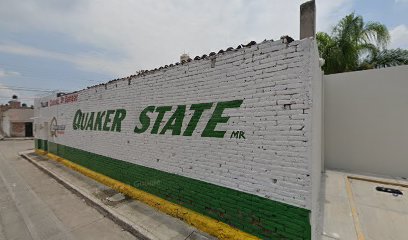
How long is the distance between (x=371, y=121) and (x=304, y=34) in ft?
23.3

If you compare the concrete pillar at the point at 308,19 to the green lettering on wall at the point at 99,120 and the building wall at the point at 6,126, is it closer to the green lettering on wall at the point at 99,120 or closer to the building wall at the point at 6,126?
the green lettering on wall at the point at 99,120

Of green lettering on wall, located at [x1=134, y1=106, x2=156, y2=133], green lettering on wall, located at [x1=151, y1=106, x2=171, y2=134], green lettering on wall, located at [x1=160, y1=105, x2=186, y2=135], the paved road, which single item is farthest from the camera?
green lettering on wall, located at [x1=134, y1=106, x2=156, y2=133]

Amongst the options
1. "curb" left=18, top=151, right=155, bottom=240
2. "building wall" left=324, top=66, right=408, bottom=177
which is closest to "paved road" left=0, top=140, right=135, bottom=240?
"curb" left=18, top=151, right=155, bottom=240

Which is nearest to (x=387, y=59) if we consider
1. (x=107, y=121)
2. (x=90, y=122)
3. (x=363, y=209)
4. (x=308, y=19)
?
(x=363, y=209)

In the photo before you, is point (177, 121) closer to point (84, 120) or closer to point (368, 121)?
point (84, 120)

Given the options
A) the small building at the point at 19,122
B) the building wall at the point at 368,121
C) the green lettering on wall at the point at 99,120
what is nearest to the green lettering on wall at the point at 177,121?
the green lettering on wall at the point at 99,120

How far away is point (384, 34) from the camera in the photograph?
508 inches

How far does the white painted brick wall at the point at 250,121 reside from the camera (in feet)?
12.3

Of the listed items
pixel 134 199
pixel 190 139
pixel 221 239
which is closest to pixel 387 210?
pixel 221 239

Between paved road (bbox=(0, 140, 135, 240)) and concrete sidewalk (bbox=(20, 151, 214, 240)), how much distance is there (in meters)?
0.18

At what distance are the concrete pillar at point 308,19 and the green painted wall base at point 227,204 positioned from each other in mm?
3192

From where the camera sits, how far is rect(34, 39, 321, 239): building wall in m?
3.79

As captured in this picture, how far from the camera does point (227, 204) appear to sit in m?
4.74

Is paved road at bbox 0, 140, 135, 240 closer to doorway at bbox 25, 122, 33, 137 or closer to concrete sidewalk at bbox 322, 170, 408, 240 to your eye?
concrete sidewalk at bbox 322, 170, 408, 240
